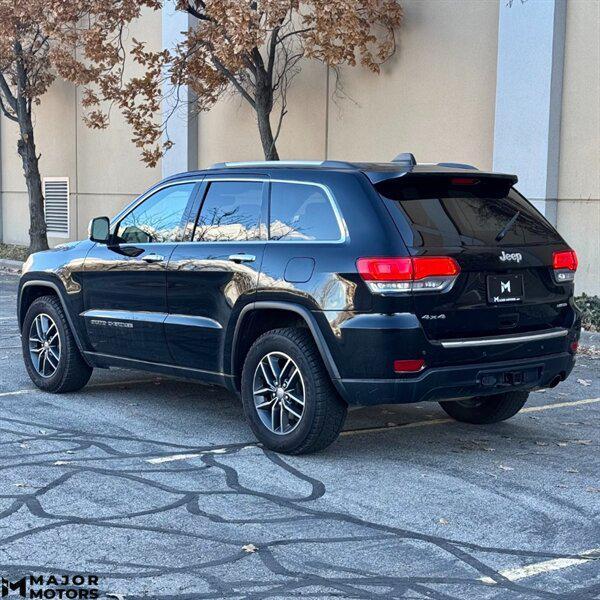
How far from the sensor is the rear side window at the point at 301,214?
6.79m

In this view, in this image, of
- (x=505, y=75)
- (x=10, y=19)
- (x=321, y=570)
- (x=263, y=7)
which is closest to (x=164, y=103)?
(x=10, y=19)

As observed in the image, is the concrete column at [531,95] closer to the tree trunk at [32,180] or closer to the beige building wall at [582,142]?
the beige building wall at [582,142]

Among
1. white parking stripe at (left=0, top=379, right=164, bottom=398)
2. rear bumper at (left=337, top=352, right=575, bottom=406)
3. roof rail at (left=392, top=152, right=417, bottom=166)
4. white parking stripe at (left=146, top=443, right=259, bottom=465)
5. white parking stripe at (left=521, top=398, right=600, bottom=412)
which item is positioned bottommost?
white parking stripe at (left=0, top=379, right=164, bottom=398)

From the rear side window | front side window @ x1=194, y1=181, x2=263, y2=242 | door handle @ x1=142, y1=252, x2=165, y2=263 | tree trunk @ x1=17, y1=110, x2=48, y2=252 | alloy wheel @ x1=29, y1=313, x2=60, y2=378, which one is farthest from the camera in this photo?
tree trunk @ x1=17, y1=110, x2=48, y2=252

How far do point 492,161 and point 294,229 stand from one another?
28.9 feet

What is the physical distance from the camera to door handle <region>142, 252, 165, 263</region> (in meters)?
7.84

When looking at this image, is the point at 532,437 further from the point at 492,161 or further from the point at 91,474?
the point at 492,161

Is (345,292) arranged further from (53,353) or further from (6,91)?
(6,91)

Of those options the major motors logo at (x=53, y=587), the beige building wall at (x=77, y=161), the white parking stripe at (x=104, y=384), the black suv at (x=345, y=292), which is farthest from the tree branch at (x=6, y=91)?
→ the major motors logo at (x=53, y=587)

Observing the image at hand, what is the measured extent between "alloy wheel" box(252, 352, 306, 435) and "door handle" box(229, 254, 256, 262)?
2.19 ft

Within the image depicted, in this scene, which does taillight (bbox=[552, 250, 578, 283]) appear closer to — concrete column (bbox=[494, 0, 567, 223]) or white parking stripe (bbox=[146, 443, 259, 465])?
white parking stripe (bbox=[146, 443, 259, 465])

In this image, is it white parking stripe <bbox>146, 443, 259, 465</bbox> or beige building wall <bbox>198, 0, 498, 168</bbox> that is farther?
beige building wall <bbox>198, 0, 498, 168</bbox>

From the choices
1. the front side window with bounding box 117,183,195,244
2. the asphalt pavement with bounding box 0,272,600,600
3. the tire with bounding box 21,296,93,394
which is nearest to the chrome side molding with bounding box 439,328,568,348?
the asphalt pavement with bounding box 0,272,600,600

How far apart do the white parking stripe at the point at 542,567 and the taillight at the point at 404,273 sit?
1.92 meters
